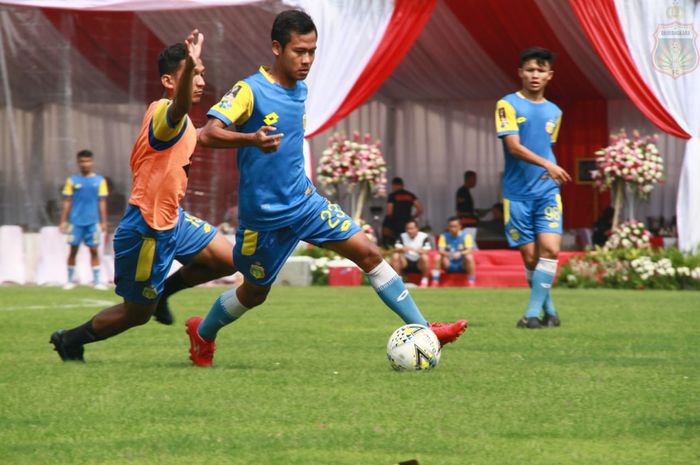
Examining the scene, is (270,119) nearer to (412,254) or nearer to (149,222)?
(149,222)

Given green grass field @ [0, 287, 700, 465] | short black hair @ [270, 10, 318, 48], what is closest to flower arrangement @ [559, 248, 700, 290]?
green grass field @ [0, 287, 700, 465]

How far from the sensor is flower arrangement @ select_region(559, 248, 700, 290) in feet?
60.1

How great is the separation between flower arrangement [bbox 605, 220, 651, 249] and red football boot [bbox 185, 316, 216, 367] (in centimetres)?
1250

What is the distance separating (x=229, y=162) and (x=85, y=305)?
5.72 m

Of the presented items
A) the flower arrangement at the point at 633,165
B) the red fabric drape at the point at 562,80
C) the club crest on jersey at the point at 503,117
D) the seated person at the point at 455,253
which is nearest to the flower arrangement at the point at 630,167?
the flower arrangement at the point at 633,165

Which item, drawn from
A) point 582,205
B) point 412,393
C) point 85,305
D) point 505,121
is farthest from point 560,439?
point 582,205

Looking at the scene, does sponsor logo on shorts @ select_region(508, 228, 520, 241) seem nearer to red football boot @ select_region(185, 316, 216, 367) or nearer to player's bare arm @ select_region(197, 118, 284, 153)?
red football boot @ select_region(185, 316, 216, 367)

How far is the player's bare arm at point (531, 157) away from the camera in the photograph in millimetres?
9914

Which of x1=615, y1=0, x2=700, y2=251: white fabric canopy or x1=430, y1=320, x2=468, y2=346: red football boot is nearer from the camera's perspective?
x1=430, y1=320, x2=468, y2=346: red football boot

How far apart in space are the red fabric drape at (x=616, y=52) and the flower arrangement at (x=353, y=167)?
360 cm

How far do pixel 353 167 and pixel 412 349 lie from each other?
1377 cm

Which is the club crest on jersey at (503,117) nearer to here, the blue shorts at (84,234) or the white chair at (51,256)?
the blue shorts at (84,234)

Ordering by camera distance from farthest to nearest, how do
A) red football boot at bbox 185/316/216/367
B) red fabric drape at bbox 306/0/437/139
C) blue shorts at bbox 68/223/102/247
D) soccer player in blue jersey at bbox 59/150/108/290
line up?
red fabric drape at bbox 306/0/437/139 < blue shorts at bbox 68/223/102/247 < soccer player in blue jersey at bbox 59/150/108/290 < red football boot at bbox 185/316/216/367

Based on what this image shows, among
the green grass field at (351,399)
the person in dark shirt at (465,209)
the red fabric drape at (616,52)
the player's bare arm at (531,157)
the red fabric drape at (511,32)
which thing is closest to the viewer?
the green grass field at (351,399)
